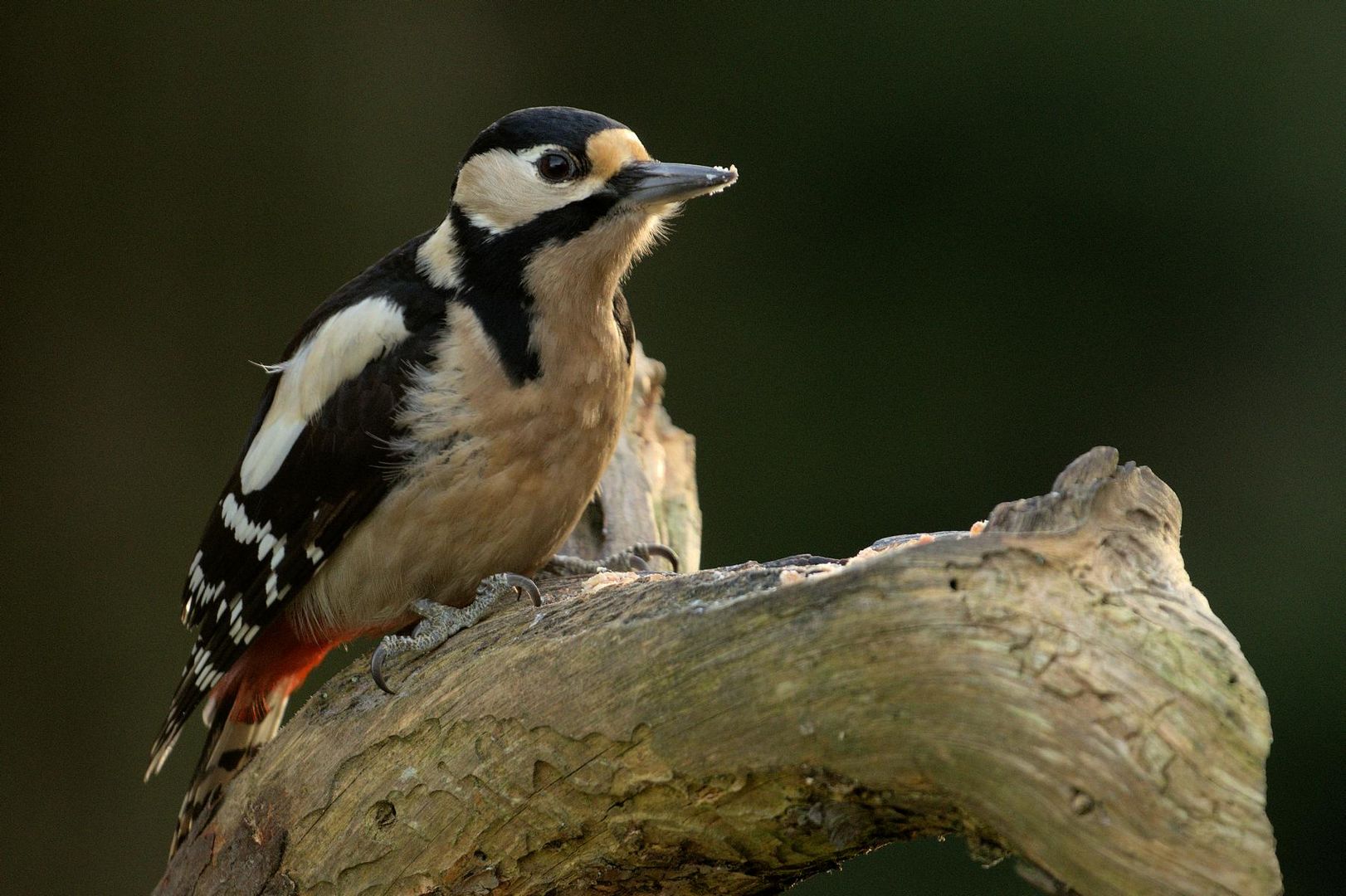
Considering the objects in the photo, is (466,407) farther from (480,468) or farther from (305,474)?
(305,474)

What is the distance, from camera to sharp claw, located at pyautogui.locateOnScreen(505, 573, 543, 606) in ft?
5.80

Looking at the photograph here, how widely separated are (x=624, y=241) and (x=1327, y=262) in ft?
8.27

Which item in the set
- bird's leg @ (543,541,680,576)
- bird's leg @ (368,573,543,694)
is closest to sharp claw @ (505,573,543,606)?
bird's leg @ (368,573,543,694)

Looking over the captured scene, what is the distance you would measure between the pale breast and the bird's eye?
0.66 feet

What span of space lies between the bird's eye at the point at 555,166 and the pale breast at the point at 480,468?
7.9 inches

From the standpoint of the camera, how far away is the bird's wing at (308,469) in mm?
1896

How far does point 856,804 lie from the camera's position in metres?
1.25

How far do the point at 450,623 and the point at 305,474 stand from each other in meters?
0.34

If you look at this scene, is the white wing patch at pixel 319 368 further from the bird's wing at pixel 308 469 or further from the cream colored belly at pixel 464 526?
the cream colored belly at pixel 464 526

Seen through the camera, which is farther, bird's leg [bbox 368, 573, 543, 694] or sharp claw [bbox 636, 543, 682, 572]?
sharp claw [bbox 636, 543, 682, 572]

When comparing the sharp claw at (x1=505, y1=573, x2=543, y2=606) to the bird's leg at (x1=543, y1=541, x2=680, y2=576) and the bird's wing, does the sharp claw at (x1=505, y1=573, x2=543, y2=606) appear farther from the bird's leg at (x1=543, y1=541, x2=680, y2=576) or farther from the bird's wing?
the bird's leg at (x1=543, y1=541, x2=680, y2=576)

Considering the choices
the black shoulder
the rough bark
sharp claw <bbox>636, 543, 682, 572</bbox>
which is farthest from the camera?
sharp claw <bbox>636, 543, 682, 572</bbox>

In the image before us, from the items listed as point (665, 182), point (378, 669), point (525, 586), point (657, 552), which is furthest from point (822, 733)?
point (657, 552)

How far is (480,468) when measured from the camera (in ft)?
6.08
